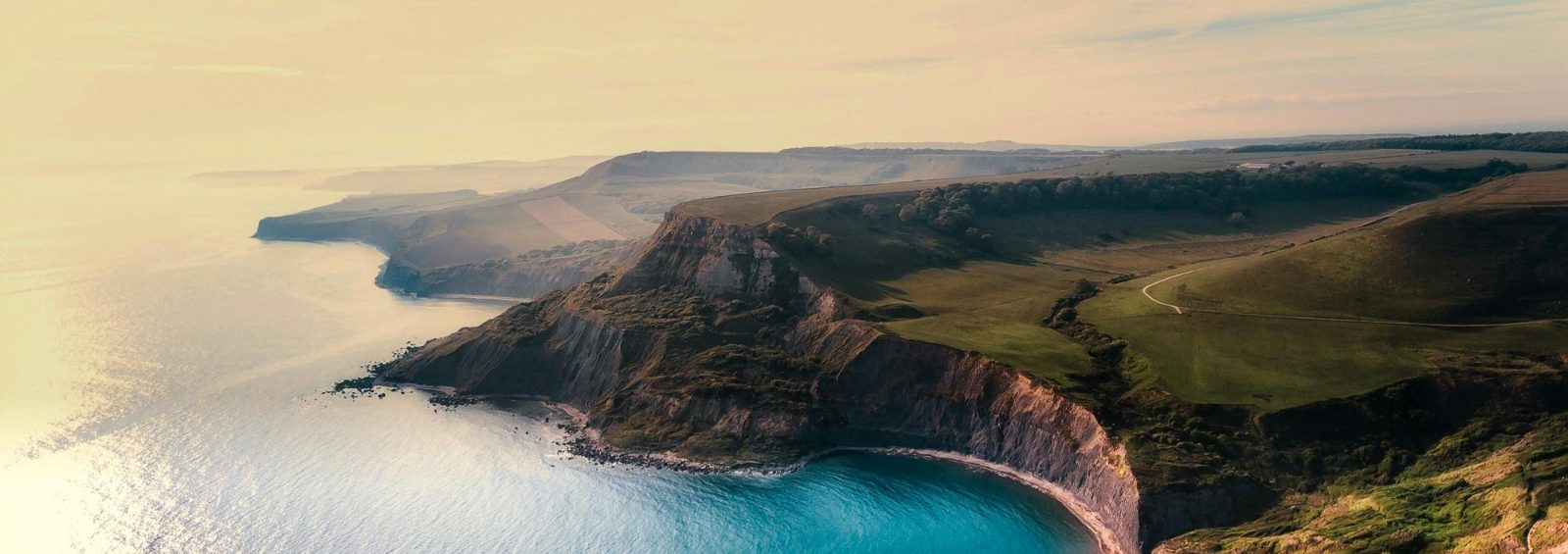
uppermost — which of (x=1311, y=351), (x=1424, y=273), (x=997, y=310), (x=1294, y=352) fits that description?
(x=1424, y=273)

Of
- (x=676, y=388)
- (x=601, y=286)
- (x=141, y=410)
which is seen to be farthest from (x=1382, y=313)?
(x=141, y=410)

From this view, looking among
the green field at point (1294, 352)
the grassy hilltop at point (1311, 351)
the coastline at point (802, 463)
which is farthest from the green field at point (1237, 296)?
the coastline at point (802, 463)

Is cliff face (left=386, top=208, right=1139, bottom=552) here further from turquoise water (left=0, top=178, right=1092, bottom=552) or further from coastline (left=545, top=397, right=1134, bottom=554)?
turquoise water (left=0, top=178, right=1092, bottom=552)

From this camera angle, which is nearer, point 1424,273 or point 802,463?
point 802,463

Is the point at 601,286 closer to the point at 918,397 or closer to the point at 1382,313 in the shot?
the point at 918,397

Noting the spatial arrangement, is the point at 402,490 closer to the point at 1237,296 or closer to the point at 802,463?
the point at 802,463

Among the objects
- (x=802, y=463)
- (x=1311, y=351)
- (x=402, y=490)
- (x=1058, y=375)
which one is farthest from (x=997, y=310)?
(x=402, y=490)

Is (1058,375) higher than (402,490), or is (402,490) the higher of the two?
(1058,375)
